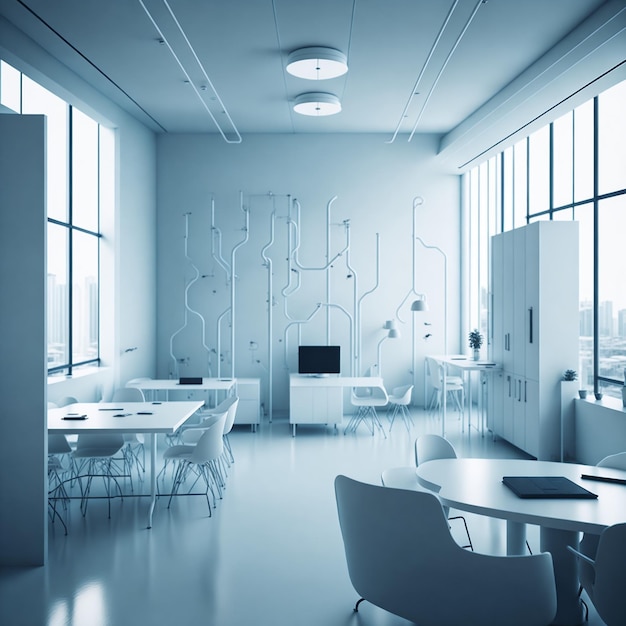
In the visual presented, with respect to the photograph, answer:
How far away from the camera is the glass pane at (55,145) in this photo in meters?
6.02

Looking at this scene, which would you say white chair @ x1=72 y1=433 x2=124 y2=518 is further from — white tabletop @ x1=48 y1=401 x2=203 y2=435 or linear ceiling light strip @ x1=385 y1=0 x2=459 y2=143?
linear ceiling light strip @ x1=385 y1=0 x2=459 y2=143

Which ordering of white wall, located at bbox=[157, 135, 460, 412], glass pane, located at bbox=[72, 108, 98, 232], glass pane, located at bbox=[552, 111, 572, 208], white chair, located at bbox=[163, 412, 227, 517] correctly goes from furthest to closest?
1. white wall, located at bbox=[157, 135, 460, 412]
2. glass pane, located at bbox=[72, 108, 98, 232]
3. glass pane, located at bbox=[552, 111, 572, 208]
4. white chair, located at bbox=[163, 412, 227, 517]

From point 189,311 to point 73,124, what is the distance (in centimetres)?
321

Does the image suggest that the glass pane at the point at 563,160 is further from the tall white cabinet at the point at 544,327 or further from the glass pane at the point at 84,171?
the glass pane at the point at 84,171

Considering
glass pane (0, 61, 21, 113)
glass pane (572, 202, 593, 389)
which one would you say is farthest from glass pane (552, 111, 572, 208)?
glass pane (0, 61, 21, 113)

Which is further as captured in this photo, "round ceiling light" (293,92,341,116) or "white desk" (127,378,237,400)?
"white desk" (127,378,237,400)

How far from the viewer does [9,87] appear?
542 centimetres

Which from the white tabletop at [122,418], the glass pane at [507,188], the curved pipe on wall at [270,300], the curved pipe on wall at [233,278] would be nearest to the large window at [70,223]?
the white tabletop at [122,418]

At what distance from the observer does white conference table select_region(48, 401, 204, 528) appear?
449 cm

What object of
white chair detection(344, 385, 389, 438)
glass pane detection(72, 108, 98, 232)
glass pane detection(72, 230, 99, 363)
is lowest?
white chair detection(344, 385, 389, 438)

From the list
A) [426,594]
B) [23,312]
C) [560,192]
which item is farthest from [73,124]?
[426,594]

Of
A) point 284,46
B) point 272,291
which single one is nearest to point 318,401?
point 272,291

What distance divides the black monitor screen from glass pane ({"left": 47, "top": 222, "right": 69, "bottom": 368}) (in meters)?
3.11

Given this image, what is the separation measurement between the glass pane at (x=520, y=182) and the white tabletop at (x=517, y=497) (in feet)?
16.1
